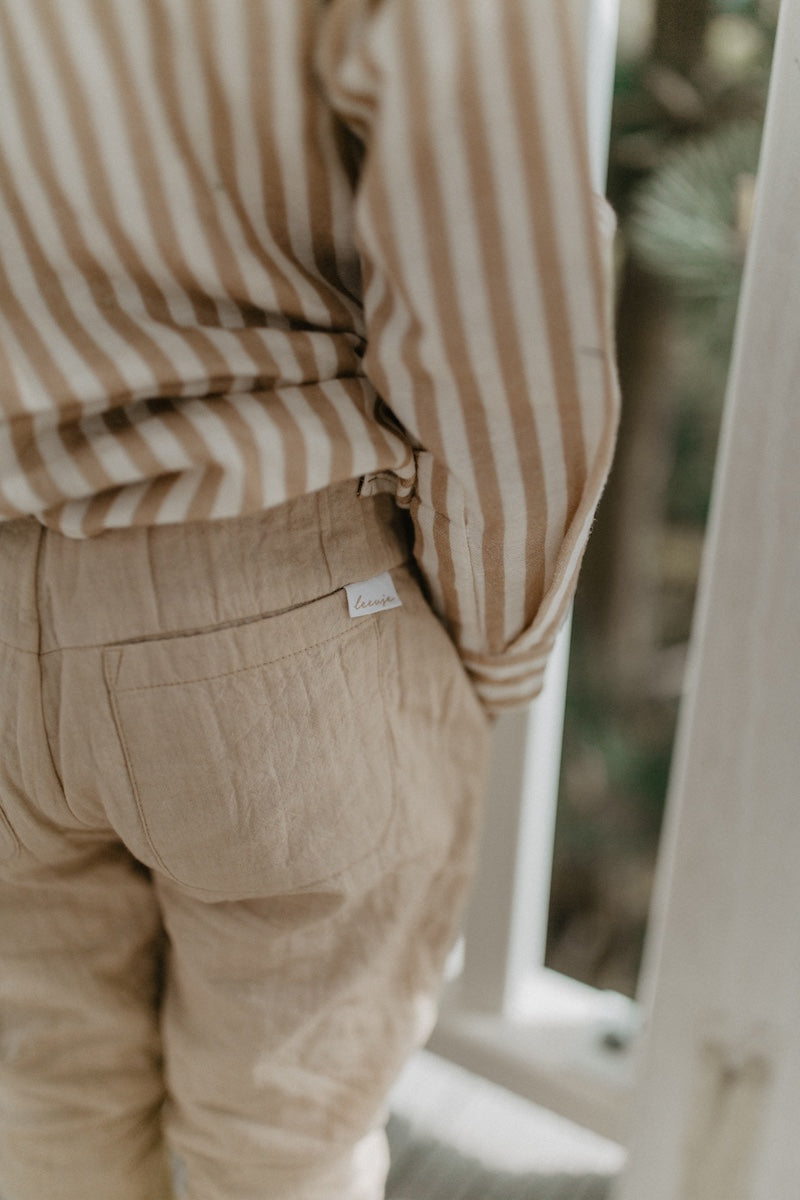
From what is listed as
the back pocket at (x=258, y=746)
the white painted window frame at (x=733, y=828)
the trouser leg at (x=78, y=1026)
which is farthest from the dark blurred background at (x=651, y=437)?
the trouser leg at (x=78, y=1026)

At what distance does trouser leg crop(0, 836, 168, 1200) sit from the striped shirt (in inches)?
10.9

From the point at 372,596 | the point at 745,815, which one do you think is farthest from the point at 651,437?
the point at 372,596

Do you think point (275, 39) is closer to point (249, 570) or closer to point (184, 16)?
point (184, 16)

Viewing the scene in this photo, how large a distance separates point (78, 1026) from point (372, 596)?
363 millimetres

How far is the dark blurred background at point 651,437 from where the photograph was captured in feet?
2.66

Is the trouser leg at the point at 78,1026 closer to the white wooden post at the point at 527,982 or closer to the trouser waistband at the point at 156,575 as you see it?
the trouser waistband at the point at 156,575

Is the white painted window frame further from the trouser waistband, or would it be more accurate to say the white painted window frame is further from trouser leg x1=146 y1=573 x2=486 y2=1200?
the trouser waistband

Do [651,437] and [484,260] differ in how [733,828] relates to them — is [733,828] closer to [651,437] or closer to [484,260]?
[484,260]

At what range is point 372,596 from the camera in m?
0.52

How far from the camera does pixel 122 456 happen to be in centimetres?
44

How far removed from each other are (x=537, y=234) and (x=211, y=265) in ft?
0.46

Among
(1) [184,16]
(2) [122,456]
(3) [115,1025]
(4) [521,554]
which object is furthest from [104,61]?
(3) [115,1025]

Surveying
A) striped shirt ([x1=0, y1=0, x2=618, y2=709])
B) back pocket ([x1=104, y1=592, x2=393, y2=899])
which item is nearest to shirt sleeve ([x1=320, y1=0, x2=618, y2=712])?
striped shirt ([x1=0, y1=0, x2=618, y2=709])

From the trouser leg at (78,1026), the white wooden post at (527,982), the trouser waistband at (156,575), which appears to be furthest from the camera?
the white wooden post at (527,982)
